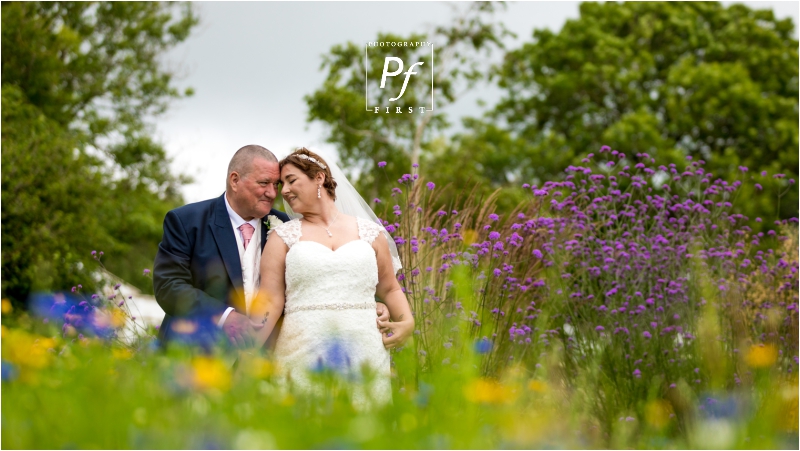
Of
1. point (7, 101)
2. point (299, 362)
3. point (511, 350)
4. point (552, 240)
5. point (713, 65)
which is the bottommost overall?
point (511, 350)

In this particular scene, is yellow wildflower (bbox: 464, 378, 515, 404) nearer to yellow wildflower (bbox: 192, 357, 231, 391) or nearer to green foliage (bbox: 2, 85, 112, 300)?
yellow wildflower (bbox: 192, 357, 231, 391)

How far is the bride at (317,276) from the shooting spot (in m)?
3.46

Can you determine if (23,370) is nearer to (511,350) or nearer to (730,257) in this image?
(511,350)

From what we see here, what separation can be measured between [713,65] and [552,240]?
48.4ft

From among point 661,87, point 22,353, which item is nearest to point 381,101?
point 661,87

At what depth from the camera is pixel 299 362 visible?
11.2 feet

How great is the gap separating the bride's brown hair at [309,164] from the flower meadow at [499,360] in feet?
2.23

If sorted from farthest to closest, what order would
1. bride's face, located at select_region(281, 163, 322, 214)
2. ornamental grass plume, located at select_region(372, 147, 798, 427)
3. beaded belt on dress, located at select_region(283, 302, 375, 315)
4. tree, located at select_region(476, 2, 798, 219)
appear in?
tree, located at select_region(476, 2, 798, 219) → ornamental grass plume, located at select_region(372, 147, 798, 427) → bride's face, located at select_region(281, 163, 322, 214) → beaded belt on dress, located at select_region(283, 302, 375, 315)

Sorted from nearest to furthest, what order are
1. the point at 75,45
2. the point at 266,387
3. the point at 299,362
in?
the point at 266,387 < the point at 299,362 < the point at 75,45

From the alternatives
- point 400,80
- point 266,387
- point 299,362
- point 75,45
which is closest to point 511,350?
point 299,362

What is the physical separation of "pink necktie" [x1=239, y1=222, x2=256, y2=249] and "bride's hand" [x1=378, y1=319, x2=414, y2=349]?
2.74ft

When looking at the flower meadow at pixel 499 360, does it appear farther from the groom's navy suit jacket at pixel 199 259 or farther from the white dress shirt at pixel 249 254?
the white dress shirt at pixel 249 254

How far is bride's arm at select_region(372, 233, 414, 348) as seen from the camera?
3.66 m

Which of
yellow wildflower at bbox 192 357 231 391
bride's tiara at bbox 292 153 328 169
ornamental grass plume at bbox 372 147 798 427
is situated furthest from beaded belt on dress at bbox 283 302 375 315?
yellow wildflower at bbox 192 357 231 391
